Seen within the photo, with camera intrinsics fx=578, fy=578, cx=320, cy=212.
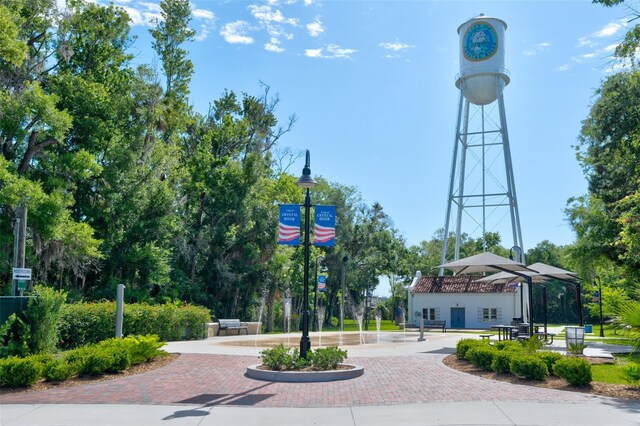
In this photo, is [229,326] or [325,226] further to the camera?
[229,326]

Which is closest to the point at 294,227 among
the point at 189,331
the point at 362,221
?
the point at 189,331

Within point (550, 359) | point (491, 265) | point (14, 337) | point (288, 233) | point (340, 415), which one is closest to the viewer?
point (340, 415)

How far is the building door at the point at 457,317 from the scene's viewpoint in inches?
1745

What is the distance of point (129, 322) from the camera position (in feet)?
67.5

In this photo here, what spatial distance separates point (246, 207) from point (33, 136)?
16421 millimetres

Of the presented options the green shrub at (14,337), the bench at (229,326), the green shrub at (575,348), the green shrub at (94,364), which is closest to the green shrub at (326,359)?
the green shrub at (94,364)

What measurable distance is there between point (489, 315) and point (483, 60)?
19.5 metres

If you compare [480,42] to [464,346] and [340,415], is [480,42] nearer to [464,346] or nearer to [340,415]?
[464,346]

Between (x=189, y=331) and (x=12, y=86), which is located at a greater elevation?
(x=12, y=86)

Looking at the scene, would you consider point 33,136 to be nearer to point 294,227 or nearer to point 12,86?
point 12,86

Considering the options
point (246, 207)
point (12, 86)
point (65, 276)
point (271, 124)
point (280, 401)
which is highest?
point (271, 124)

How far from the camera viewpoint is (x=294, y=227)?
48.2 feet

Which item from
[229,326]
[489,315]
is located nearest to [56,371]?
[229,326]

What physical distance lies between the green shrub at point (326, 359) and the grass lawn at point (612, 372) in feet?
18.2
